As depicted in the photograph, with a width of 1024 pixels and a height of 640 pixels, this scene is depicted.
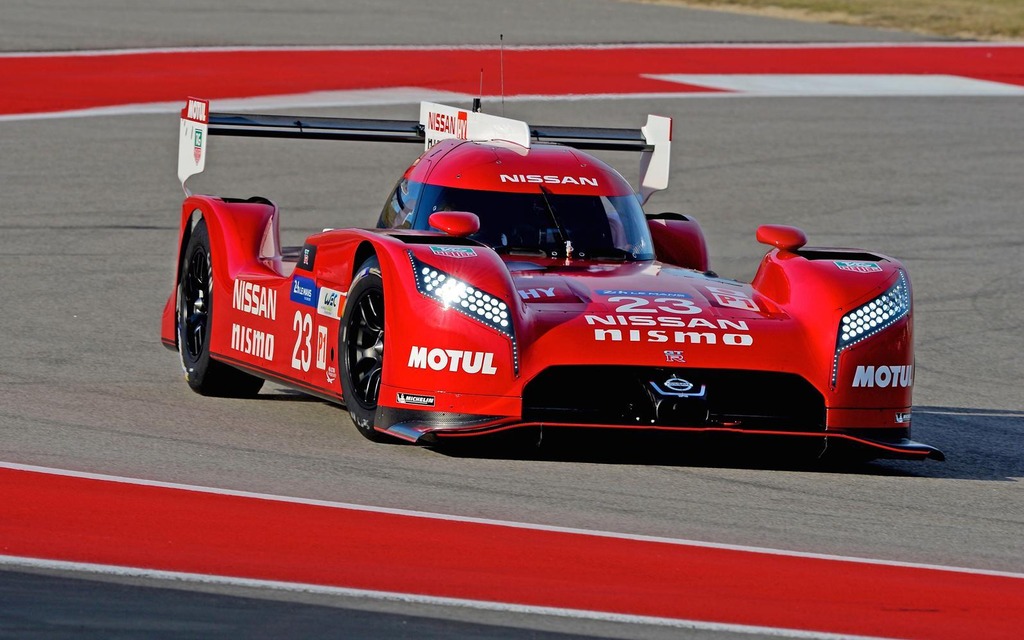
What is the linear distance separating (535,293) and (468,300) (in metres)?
0.47

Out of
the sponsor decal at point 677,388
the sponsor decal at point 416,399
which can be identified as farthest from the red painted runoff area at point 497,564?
the sponsor decal at point 677,388

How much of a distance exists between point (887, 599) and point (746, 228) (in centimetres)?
1144

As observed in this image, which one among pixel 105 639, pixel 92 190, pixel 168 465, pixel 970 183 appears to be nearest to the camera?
pixel 105 639

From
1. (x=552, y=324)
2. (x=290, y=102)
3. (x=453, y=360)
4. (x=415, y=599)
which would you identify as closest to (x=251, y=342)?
(x=453, y=360)

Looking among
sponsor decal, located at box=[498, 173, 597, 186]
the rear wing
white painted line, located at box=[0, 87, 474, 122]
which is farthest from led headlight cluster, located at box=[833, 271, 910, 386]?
white painted line, located at box=[0, 87, 474, 122]

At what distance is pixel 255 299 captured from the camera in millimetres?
9523

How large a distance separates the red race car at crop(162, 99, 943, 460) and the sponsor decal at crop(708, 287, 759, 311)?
0.02m

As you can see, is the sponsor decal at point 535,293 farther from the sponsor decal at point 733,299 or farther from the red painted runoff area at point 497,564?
the red painted runoff area at point 497,564

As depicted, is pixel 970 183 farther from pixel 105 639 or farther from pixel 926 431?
pixel 105 639

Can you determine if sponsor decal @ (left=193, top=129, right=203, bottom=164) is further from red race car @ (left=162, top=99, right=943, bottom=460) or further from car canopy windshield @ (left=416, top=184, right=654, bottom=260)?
car canopy windshield @ (left=416, top=184, right=654, bottom=260)

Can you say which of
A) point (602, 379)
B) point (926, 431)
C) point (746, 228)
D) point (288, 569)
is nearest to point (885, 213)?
point (746, 228)

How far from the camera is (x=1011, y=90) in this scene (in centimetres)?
2730

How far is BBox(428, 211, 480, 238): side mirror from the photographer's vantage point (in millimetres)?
8422

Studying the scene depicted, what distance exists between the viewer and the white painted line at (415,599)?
5488mm
